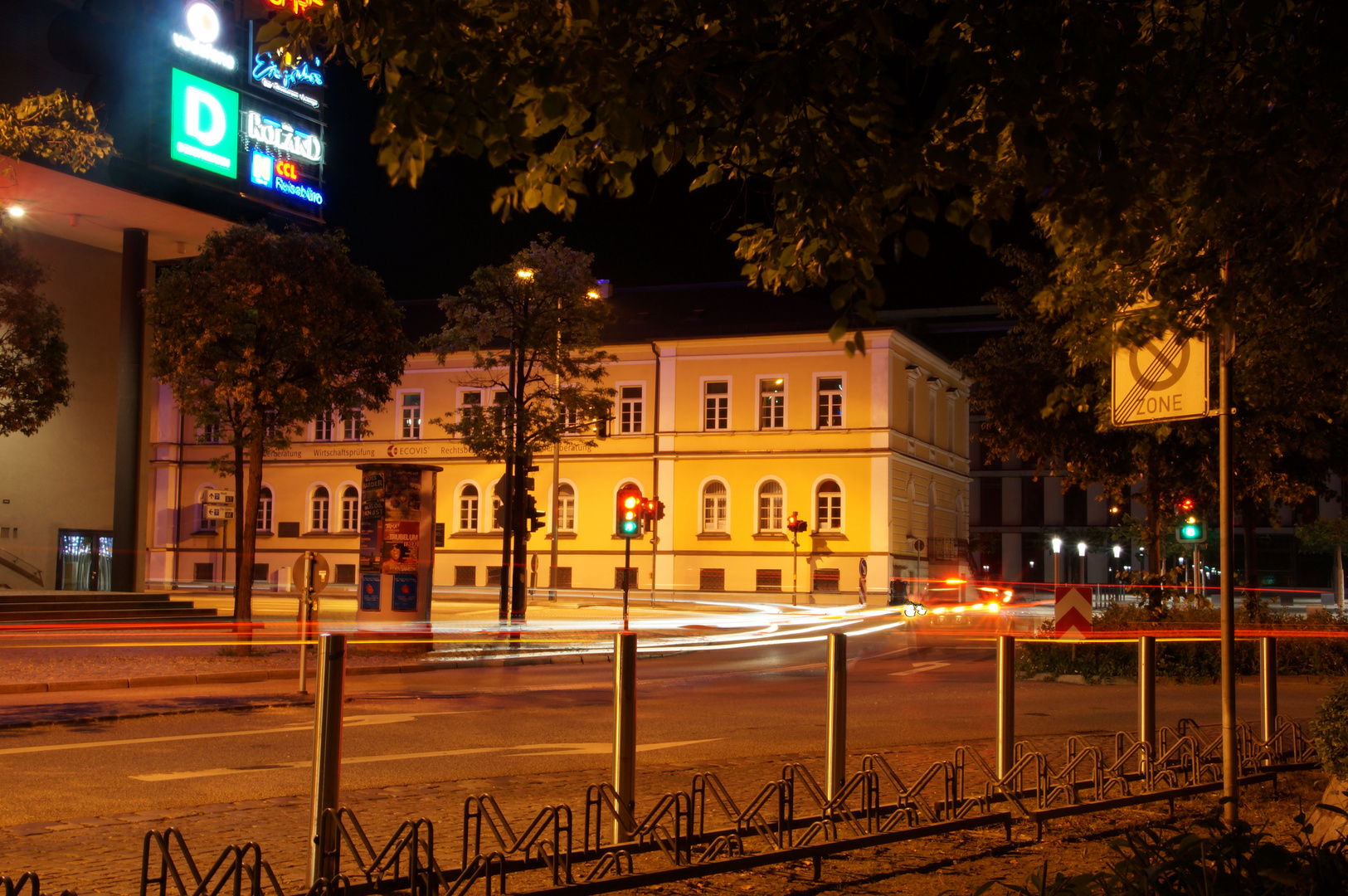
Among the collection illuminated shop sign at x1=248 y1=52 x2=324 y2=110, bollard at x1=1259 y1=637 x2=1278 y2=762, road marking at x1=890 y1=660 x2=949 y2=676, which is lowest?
road marking at x1=890 y1=660 x2=949 y2=676

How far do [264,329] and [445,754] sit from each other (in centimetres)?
1170

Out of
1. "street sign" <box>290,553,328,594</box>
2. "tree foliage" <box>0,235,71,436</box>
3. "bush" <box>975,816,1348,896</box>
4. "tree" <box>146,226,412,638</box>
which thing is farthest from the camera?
"tree foliage" <box>0,235,71,436</box>

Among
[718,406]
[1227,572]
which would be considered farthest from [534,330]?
[718,406]

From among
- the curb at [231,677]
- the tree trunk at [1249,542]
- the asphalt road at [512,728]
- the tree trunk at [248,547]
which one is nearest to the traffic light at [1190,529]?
the tree trunk at [1249,542]

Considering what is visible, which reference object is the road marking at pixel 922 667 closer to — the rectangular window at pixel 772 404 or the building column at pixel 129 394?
the building column at pixel 129 394

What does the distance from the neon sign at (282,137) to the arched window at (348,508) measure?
28249 millimetres

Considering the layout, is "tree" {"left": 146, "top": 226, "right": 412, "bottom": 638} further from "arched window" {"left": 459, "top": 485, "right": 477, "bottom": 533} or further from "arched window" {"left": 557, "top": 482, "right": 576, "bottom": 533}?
"arched window" {"left": 459, "top": 485, "right": 477, "bottom": 533}

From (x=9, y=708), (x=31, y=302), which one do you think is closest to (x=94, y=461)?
(x=31, y=302)

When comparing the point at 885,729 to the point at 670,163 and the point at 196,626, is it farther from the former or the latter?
the point at 196,626

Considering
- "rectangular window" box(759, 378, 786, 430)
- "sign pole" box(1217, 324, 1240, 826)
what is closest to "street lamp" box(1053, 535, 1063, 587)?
"rectangular window" box(759, 378, 786, 430)

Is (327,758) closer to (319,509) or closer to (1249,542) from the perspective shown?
(1249,542)

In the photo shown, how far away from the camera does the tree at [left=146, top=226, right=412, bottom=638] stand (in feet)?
63.7

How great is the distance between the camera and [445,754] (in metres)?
10.3

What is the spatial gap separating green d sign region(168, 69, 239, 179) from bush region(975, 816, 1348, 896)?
2749 centimetres
